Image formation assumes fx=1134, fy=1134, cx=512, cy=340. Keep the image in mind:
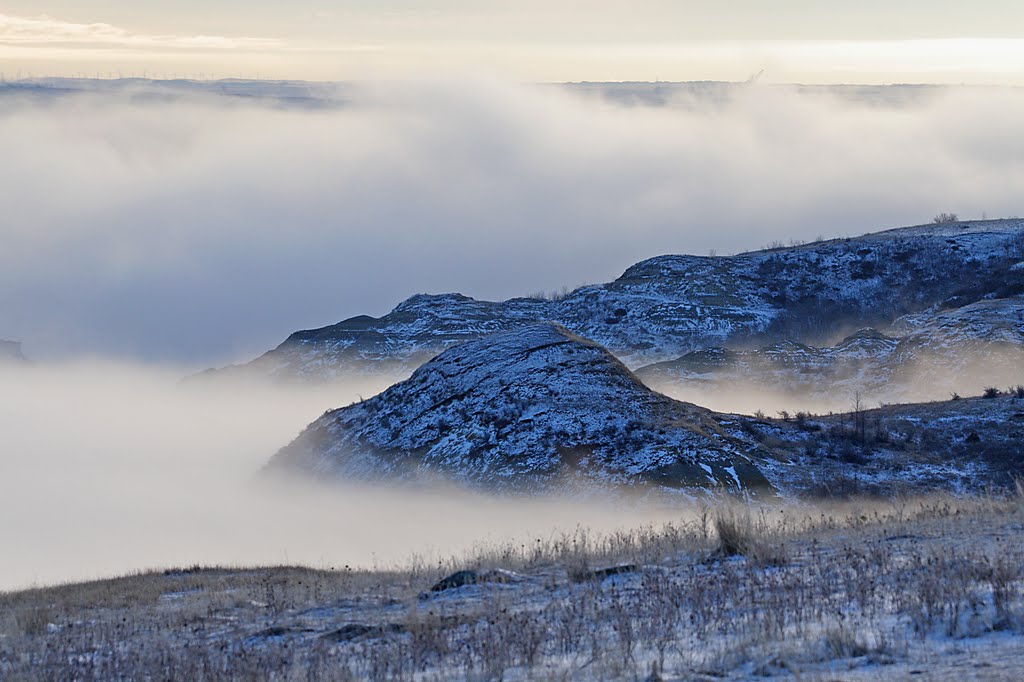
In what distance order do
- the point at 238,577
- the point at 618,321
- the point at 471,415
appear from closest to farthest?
the point at 238,577 < the point at 471,415 < the point at 618,321

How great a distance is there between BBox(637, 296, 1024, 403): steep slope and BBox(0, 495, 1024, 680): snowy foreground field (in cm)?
3833

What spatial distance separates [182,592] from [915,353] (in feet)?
158

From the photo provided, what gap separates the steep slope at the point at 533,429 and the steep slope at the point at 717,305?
3429cm

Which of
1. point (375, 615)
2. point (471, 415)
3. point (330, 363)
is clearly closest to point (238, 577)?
point (375, 615)

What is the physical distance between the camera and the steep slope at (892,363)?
53156 mm

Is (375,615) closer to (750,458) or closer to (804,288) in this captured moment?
(750,458)

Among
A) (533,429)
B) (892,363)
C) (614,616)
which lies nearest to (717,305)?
(892,363)

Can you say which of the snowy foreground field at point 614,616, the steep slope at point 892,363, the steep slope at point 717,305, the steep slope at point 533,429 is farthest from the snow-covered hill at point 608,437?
the steep slope at point 717,305

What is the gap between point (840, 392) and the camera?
57094 mm

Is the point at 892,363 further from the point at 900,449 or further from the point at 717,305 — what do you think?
the point at 900,449

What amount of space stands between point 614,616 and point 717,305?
6857 centimetres

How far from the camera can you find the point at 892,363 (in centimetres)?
5819

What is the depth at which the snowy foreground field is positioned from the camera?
9.09 m

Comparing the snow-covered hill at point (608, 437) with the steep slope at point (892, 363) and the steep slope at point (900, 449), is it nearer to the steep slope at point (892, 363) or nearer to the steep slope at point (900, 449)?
the steep slope at point (900, 449)
